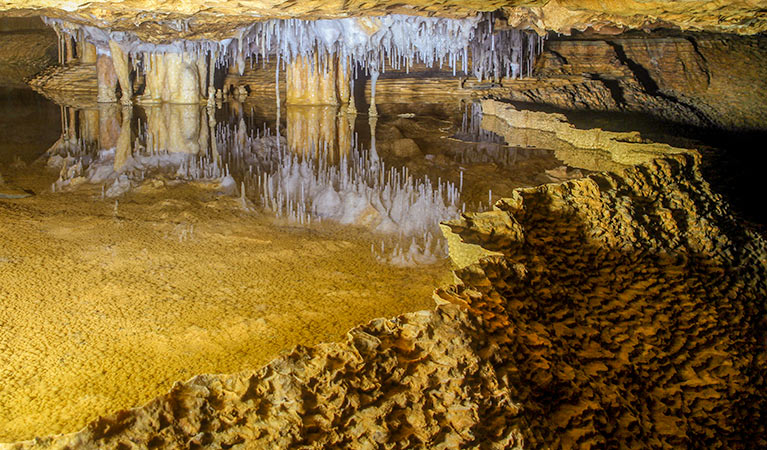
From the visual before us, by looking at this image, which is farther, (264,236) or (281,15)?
(281,15)

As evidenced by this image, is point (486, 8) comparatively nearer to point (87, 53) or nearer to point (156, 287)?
point (156, 287)

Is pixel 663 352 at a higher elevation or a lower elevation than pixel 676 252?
lower

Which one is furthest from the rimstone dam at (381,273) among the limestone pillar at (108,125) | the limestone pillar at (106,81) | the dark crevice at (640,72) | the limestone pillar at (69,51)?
the limestone pillar at (69,51)

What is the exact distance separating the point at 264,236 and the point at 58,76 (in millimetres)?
15552

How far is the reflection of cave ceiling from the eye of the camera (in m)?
5.36

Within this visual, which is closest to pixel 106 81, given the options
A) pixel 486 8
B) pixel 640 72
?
pixel 486 8

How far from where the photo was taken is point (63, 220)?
5.18 meters

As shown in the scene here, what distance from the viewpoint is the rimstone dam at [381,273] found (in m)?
2.48

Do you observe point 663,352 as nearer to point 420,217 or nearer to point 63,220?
point 420,217

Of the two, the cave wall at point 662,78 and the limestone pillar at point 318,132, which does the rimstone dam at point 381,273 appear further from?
the cave wall at point 662,78

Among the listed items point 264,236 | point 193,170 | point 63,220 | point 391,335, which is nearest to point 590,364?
point 391,335

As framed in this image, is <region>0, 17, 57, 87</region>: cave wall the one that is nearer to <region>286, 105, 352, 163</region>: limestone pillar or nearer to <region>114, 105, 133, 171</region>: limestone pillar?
<region>114, 105, 133, 171</region>: limestone pillar

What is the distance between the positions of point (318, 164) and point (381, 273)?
3.74 metres

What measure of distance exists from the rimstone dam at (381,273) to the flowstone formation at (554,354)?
0.01 m
